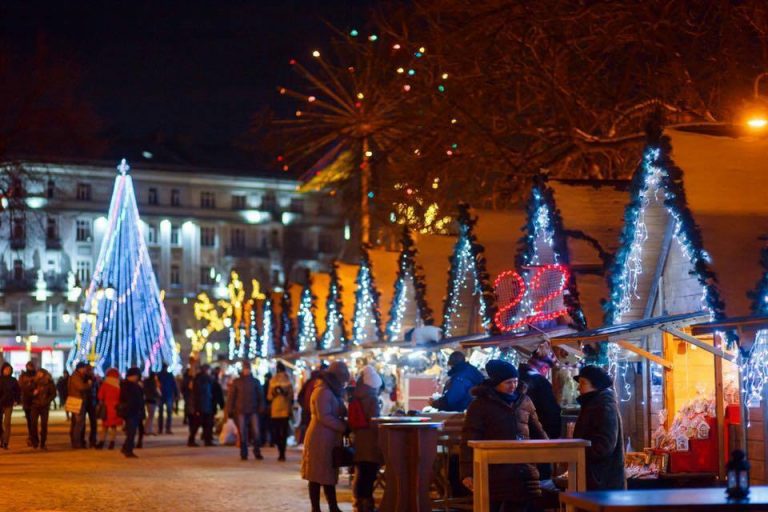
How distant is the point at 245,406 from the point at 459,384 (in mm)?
10161

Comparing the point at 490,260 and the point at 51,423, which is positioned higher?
the point at 490,260

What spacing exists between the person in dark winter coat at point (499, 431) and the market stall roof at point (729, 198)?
13.9ft

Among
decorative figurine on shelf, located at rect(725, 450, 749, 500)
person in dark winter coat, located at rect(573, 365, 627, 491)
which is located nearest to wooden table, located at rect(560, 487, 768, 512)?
decorative figurine on shelf, located at rect(725, 450, 749, 500)

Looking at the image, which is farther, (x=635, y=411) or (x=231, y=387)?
(x=231, y=387)

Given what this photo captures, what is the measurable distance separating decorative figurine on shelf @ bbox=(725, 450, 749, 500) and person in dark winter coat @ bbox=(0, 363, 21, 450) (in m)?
22.2

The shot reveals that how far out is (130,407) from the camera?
2639cm

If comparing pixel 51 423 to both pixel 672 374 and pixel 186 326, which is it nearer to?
pixel 672 374

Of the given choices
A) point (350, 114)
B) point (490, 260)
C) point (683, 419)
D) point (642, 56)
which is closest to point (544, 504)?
point (683, 419)

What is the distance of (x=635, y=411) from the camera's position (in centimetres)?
1770

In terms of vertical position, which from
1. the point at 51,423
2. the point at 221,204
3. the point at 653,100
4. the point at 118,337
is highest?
the point at 221,204

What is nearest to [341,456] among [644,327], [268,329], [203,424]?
[644,327]

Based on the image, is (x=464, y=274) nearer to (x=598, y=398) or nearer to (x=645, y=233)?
(x=645, y=233)

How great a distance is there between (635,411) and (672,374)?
5.03 ft

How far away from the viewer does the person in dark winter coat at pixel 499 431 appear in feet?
34.6
